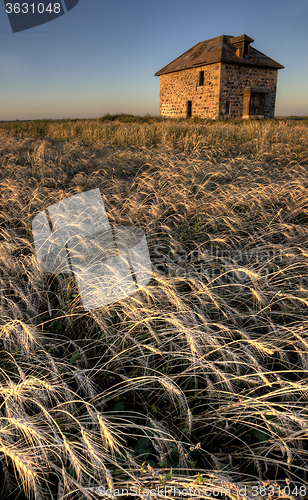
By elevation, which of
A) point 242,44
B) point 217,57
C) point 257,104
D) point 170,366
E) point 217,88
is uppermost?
point 242,44

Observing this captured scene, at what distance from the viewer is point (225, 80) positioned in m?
19.3

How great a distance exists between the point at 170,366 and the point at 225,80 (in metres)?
21.9

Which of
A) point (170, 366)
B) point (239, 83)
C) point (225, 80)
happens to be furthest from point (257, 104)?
point (170, 366)

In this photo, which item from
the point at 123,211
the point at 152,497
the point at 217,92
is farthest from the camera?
the point at 217,92

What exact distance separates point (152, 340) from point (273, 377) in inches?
27.0

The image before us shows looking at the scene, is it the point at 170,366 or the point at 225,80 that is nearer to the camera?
the point at 170,366

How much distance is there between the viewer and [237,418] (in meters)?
1.28

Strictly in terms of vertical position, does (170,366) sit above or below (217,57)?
below

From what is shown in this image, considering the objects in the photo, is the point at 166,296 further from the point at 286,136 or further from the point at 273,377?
the point at 286,136

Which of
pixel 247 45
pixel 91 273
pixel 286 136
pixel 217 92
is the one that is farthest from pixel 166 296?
pixel 247 45

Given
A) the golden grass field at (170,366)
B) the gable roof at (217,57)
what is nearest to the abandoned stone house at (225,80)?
the gable roof at (217,57)

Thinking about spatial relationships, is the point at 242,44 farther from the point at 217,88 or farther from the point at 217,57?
the point at 217,88

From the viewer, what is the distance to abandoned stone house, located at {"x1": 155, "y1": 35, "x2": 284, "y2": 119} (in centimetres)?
1944

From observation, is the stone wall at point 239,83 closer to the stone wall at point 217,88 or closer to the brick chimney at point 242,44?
the stone wall at point 217,88
